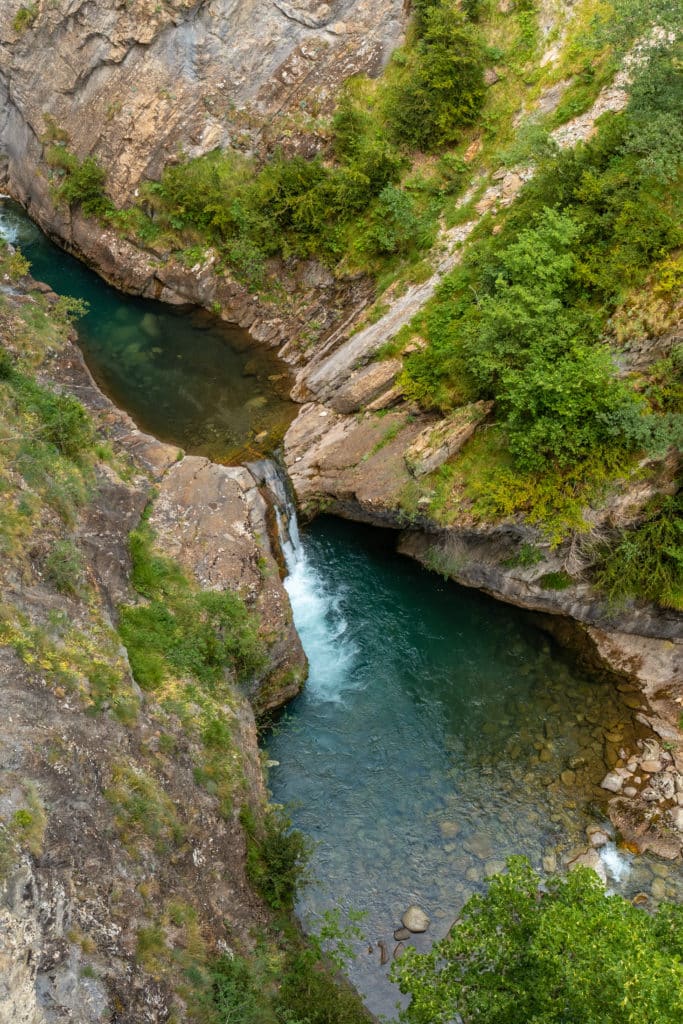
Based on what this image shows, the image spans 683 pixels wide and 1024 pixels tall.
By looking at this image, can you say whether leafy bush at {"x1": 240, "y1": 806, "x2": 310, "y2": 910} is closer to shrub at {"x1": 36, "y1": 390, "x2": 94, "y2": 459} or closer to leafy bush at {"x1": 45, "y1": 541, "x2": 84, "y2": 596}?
leafy bush at {"x1": 45, "y1": 541, "x2": 84, "y2": 596}

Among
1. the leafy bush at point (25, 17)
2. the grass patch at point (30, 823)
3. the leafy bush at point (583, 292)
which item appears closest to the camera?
the grass patch at point (30, 823)

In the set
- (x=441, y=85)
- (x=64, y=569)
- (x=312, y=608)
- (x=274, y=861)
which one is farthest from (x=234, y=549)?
(x=441, y=85)

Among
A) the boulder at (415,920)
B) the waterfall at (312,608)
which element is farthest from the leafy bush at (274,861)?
the waterfall at (312,608)

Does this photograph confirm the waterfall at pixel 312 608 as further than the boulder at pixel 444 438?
Yes

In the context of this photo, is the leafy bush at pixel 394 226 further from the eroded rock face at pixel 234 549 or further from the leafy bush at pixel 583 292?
the eroded rock face at pixel 234 549

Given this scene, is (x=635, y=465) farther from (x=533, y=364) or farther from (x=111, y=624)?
(x=111, y=624)

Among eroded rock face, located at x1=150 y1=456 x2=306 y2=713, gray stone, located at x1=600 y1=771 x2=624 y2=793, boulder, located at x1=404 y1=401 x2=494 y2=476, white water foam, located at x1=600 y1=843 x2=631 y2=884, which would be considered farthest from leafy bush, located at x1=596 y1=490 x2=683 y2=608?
eroded rock face, located at x1=150 y1=456 x2=306 y2=713
